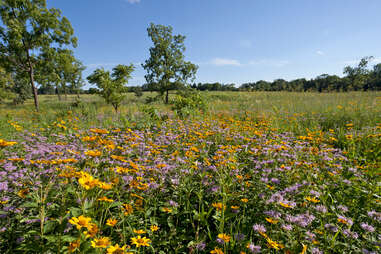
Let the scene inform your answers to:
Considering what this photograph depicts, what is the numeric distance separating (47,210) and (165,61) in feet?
74.5

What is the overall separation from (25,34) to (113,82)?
666cm

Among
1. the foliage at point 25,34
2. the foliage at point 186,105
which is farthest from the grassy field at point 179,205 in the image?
the foliage at point 25,34

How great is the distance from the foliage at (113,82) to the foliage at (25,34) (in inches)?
146

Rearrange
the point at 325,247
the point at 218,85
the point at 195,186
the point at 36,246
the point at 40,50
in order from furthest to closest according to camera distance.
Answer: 1. the point at 218,85
2. the point at 40,50
3. the point at 195,186
4. the point at 325,247
5. the point at 36,246

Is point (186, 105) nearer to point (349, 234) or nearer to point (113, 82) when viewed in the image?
point (349, 234)

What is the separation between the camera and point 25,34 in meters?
12.6

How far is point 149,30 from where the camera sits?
21.3 meters

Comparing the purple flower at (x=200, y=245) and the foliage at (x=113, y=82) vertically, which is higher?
the foliage at (x=113, y=82)

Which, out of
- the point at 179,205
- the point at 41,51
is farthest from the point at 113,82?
the point at 179,205

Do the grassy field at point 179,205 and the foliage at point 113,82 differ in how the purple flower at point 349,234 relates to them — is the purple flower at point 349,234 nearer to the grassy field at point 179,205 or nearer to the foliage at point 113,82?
the grassy field at point 179,205

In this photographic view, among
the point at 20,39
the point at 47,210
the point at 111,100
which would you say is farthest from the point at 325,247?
the point at 20,39

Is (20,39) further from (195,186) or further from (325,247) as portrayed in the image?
(325,247)

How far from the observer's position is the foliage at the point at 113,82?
13.9m

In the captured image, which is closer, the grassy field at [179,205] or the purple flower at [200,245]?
the grassy field at [179,205]
